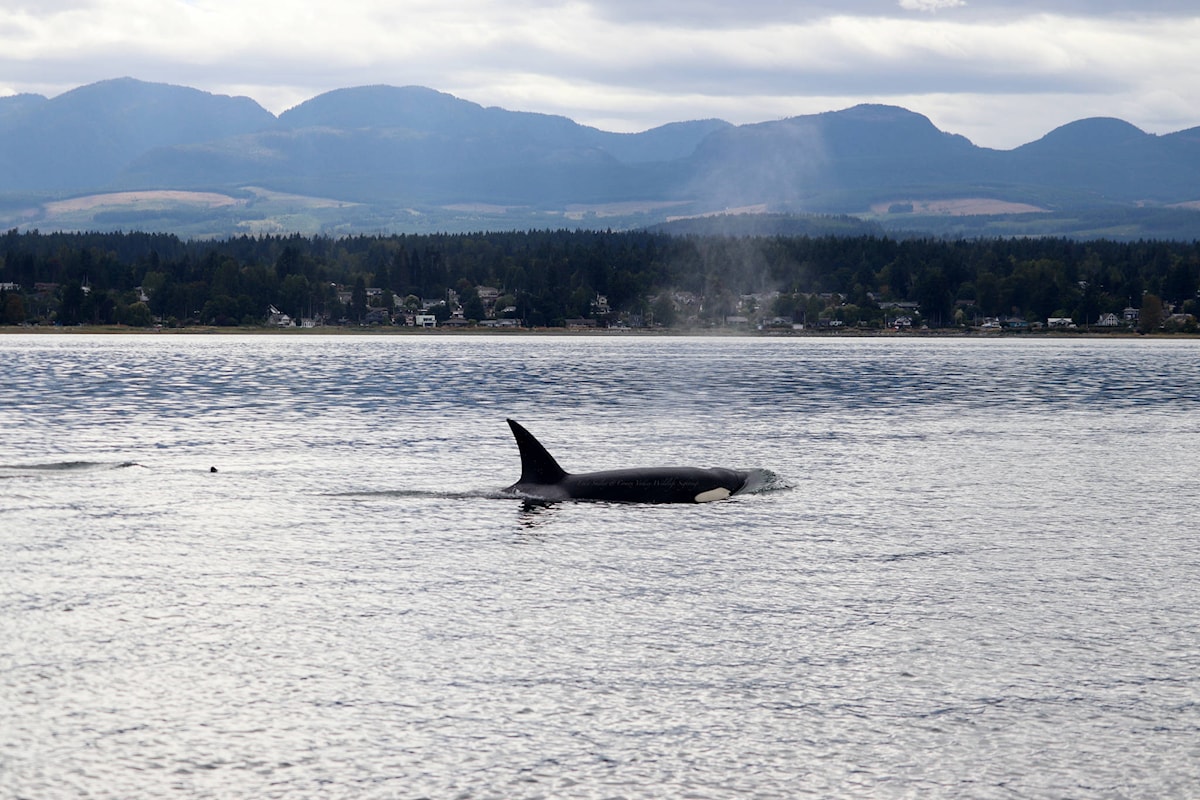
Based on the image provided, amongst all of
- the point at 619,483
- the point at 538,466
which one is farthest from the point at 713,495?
the point at 538,466

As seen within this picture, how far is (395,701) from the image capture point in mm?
22688

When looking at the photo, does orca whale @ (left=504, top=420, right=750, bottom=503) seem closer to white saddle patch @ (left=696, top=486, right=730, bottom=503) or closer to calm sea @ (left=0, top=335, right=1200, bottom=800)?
white saddle patch @ (left=696, top=486, right=730, bottom=503)

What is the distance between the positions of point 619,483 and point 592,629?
18.1 m

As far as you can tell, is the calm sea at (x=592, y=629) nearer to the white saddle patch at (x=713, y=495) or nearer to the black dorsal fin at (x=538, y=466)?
the white saddle patch at (x=713, y=495)

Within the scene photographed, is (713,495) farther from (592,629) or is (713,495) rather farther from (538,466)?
(592,629)

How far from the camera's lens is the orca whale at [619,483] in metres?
45.4

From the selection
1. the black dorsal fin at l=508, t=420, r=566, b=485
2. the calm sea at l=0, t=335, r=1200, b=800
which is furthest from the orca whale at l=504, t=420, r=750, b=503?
the calm sea at l=0, t=335, r=1200, b=800

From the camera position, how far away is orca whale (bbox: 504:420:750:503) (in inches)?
1789

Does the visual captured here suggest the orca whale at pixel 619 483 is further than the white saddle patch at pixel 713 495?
No

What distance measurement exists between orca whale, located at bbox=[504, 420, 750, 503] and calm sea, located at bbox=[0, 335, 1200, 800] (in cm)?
135

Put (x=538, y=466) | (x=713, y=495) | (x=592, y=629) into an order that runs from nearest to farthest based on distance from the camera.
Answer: (x=592, y=629)
(x=713, y=495)
(x=538, y=466)

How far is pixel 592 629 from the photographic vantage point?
27.6 meters

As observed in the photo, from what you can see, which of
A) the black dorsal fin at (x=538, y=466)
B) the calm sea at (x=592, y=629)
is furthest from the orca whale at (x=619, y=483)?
the calm sea at (x=592, y=629)

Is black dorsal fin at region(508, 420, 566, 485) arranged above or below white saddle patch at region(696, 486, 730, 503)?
above
